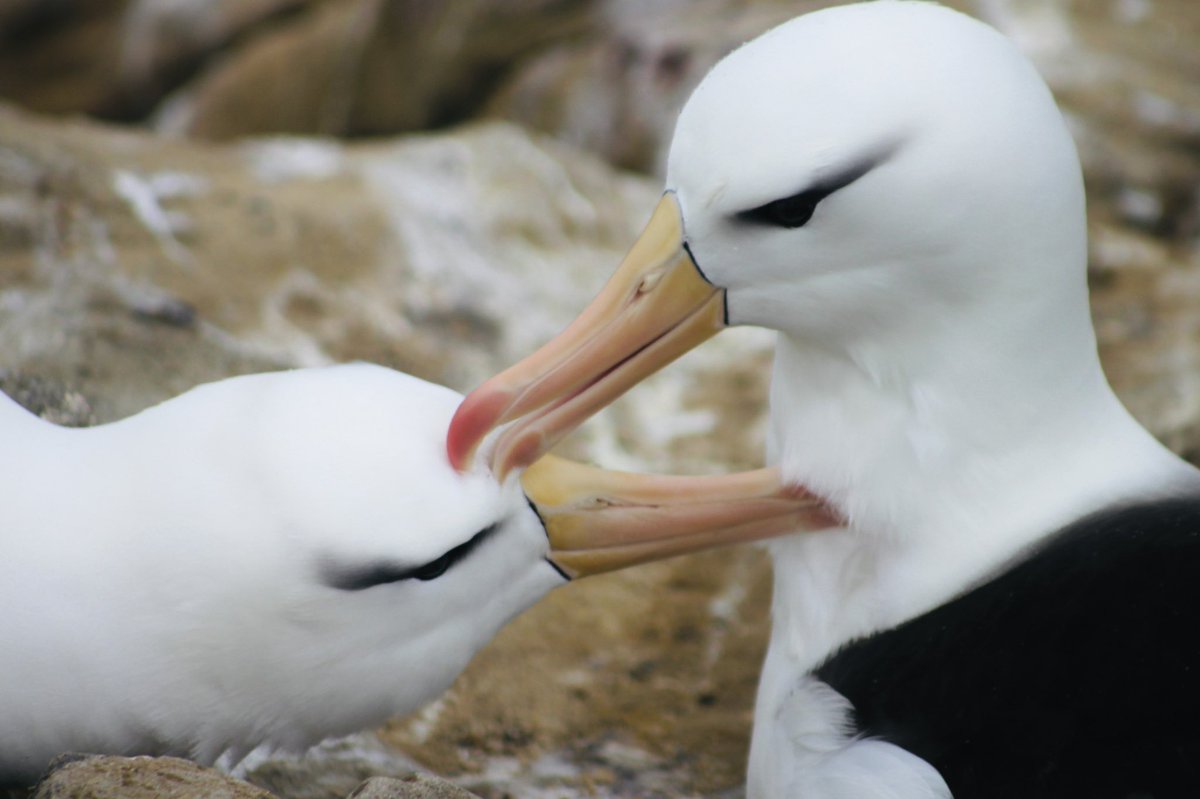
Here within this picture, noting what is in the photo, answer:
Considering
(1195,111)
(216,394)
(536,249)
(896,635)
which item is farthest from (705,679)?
(1195,111)

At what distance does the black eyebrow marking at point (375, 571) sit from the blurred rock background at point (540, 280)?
0.65 m

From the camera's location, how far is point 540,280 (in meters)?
5.06

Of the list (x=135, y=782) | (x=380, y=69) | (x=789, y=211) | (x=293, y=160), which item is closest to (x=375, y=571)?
(x=135, y=782)

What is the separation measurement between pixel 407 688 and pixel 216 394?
0.67 metres

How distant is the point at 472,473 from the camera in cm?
251

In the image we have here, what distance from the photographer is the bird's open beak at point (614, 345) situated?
2.60 meters

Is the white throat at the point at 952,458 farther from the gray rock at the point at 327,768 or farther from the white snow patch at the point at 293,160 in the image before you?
the white snow patch at the point at 293,160

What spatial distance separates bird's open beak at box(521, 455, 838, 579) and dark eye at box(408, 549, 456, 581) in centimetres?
25

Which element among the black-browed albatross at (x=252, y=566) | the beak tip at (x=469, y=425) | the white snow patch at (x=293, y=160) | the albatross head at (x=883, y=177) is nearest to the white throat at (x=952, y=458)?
the albatross head at (x=883, y=177)

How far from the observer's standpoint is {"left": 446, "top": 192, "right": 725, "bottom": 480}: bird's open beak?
8.54 ft

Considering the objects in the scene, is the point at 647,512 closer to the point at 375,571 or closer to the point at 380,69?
the point at 375,571

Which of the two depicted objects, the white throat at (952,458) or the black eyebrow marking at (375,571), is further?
the white throat at (952,458)

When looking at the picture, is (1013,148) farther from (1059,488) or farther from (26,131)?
(26,131)

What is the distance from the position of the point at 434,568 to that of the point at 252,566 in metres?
0.32
